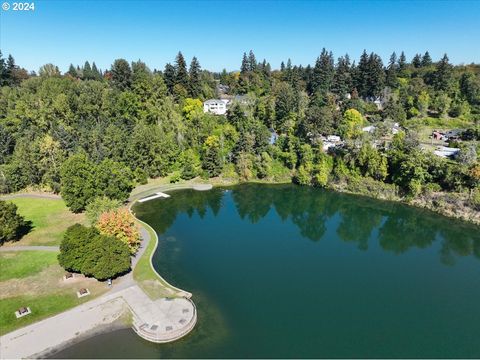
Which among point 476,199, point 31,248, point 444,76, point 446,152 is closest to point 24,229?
point 31,248

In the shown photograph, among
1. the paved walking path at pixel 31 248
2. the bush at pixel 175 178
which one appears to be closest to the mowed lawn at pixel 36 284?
the paved walking path at pixel 31 248

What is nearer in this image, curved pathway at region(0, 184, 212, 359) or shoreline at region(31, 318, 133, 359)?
shoreline at region(31, 318, 133, 359)

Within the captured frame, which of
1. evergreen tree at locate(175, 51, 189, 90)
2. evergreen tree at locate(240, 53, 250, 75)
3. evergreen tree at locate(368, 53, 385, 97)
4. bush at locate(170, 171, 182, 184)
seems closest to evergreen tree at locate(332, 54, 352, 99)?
evergreen tree at locate(368, 53, 385, 97)

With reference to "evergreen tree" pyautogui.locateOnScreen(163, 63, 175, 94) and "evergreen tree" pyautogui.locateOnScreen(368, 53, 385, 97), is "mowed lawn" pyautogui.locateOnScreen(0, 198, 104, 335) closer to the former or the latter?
"evergreen tree" pyautogui.locateOnScreen(163, 63, 175, 94)

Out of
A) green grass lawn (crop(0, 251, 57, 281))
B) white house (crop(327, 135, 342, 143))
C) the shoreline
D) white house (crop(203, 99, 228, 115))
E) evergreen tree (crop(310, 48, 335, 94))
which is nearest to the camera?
the shoreline

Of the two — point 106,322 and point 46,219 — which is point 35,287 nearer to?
point 106,322

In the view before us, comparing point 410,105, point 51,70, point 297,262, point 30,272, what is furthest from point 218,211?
point 51,70

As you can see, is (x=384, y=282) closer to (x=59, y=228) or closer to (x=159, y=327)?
(x=159, y=327)
